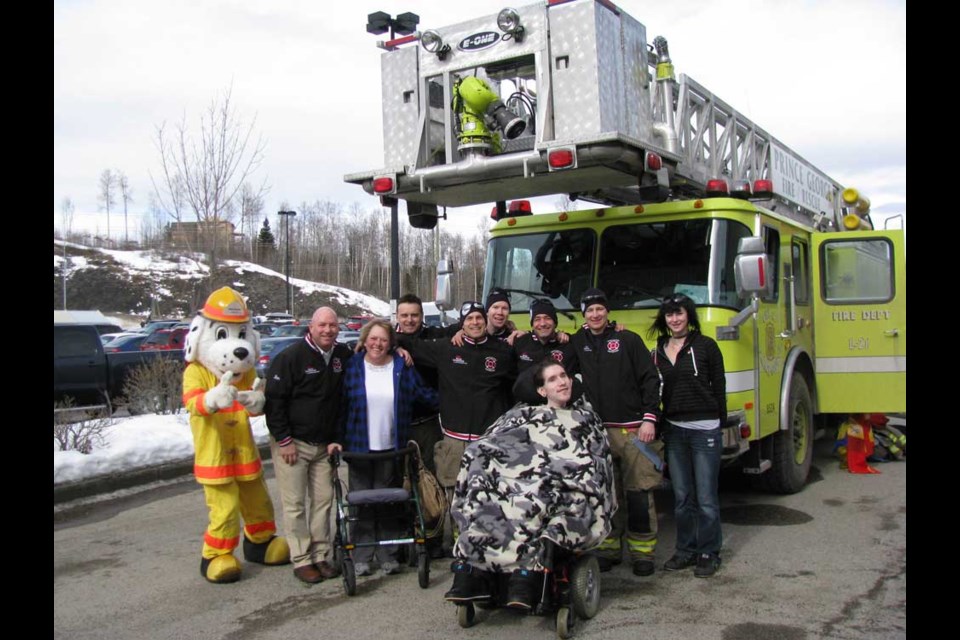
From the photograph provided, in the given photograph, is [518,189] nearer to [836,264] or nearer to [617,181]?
[617,181]

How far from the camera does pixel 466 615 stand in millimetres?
4719

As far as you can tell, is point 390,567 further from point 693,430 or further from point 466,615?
point 693,430

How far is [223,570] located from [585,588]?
2491 millimetres

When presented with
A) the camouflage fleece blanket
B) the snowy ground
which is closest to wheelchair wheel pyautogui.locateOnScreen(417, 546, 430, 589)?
the camouflage fleece blanket

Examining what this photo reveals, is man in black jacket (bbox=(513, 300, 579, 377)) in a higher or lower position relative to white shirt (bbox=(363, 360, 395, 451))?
higher

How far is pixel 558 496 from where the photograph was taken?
4.63 metres

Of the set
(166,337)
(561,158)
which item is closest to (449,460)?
(561,158)

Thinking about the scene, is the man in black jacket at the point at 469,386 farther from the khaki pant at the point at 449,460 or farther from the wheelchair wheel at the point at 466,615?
the wheelchair wheel at the point at 466,615

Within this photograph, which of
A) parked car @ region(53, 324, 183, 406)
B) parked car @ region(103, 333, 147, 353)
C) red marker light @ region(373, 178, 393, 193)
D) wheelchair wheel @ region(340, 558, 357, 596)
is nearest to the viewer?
wheelchair wheel @ region(340, 558, 357, 596)

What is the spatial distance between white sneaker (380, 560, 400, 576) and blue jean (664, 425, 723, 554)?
77.0 inches

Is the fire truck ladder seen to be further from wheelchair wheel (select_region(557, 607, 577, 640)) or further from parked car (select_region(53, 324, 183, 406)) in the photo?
parked car (select_region(53, 324, 183, 406))

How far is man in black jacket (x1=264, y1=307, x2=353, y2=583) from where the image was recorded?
5.71 meters
